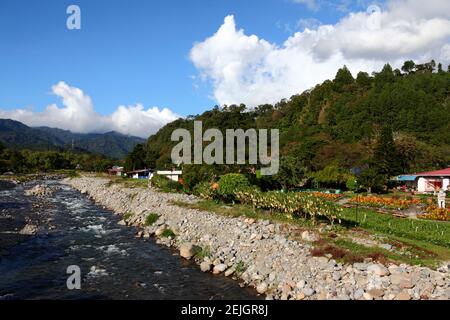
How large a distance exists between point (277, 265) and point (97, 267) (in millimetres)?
9071

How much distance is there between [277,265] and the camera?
1738cm

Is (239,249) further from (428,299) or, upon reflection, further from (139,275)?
(428,299)

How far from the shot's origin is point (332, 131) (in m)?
84.2

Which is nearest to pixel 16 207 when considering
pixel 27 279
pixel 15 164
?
pixel 27 279

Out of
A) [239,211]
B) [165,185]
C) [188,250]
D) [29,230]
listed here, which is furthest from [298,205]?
[165,185]

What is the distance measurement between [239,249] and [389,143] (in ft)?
137

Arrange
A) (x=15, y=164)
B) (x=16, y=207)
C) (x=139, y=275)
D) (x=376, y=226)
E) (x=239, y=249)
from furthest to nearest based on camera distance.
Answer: (x=15, y=164) < (x=16, y=207) < (x=376, y=226) < (x=239, y=249) < (x=139, y=275)

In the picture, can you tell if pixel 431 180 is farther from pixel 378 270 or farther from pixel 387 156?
pixel 378 270

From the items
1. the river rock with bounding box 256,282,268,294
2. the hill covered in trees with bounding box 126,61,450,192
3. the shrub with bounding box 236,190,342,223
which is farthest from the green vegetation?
the river rock with bounding box 256,282,268,294

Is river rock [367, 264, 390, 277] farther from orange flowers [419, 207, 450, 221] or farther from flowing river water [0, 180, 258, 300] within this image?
orange flowers [419, 207, 450, 221]

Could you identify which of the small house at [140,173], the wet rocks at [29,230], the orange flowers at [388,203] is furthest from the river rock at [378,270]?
the small house at [140,173]

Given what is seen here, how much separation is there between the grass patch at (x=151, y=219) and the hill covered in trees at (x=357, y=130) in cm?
1191

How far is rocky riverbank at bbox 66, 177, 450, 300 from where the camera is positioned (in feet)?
44.3

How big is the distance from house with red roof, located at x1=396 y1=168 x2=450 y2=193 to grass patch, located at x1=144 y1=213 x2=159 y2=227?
34317 mm
